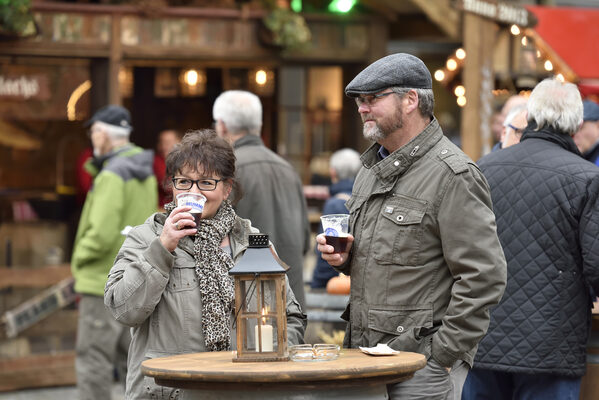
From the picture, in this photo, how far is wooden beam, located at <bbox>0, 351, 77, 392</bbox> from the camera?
32.0ft

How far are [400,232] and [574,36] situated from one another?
918cm

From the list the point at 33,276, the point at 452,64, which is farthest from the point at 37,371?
the point at 452,64

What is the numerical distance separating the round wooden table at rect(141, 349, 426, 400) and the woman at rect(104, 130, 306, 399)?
0.31 meters

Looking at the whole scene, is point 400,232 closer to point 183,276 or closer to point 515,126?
point 183,276

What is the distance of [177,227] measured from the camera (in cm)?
393

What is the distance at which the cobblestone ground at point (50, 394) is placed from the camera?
952 centimetres

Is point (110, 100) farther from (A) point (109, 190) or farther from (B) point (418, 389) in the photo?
(B) point (418, 389)

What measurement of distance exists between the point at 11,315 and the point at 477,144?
4.50 meters

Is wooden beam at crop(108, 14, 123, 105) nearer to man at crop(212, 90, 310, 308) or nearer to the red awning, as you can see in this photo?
man at crop(212, 90, 310, 308)

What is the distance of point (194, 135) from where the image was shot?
4.31 m

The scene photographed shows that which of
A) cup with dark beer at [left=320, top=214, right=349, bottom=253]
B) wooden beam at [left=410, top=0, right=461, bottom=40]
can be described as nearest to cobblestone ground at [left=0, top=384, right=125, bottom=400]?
wooden beam at [left=410, top=0, right=461, bottom=40]

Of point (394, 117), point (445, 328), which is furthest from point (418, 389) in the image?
point (394, 117)

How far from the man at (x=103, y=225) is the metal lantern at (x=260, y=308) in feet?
13.1

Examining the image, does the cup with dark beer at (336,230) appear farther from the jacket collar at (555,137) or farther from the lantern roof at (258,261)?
the jacket collar at (555,137)
